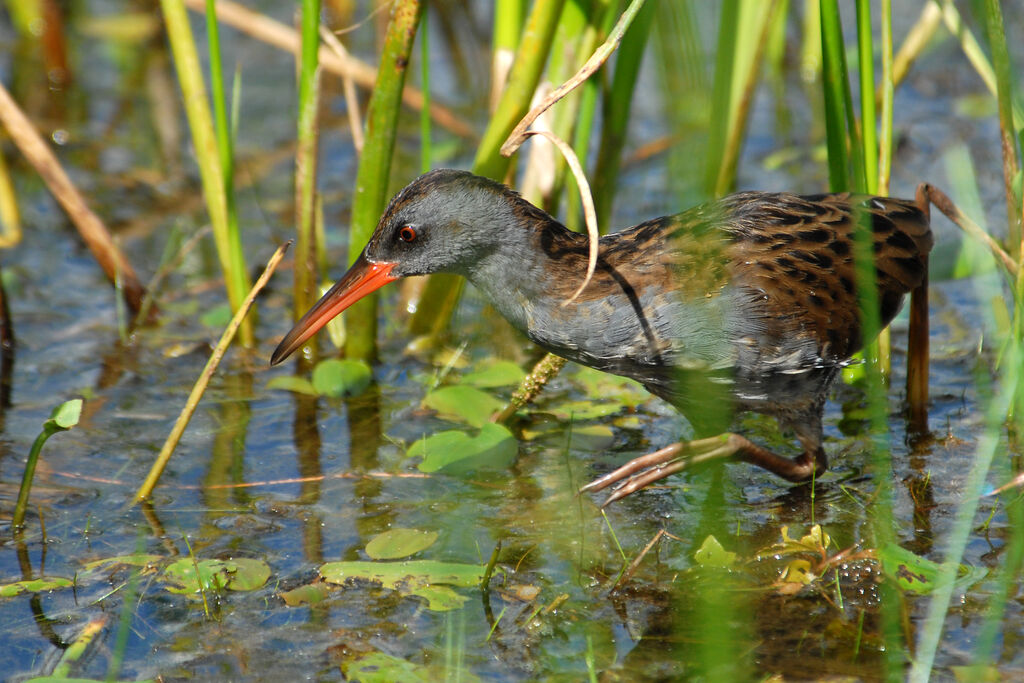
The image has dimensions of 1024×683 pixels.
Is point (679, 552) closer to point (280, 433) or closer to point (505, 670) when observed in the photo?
point (505, 670)

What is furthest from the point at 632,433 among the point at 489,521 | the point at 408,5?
A: the point at 408,5

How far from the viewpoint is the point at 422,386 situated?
4129mm

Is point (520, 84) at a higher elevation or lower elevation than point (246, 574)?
higher

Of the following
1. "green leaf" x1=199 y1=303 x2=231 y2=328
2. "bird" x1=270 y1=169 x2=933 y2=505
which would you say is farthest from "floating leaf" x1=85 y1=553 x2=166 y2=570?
"green leaf" x1=199 y1=303 x2=231 y2=328

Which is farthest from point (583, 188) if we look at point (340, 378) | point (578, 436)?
point (340, 378)

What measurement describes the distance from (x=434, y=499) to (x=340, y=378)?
799 millimetres

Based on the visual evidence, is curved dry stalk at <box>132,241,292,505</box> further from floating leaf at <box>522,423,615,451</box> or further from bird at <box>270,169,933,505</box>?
floating leaf at <box>522,423,615,451</box>

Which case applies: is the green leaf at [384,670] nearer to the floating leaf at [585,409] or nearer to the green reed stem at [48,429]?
the green reed stem at [48,429]

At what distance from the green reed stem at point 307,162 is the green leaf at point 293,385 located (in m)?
0.24

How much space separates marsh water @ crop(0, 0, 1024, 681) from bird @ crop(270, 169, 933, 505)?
0.24m

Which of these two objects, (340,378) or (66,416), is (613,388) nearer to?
(340,378)

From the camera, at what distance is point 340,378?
4043 mm

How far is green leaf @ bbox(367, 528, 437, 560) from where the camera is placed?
9.99 ft

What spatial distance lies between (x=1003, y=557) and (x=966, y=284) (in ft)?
6.31
